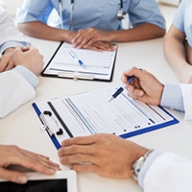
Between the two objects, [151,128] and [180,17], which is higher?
[180,17]

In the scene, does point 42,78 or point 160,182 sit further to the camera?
point 42,78

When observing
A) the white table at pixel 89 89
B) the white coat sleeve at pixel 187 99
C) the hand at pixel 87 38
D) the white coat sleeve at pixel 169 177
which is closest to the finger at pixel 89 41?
the hand at pixel 87 38

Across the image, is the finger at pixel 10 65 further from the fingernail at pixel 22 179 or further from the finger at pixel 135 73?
the fingernail at pixel 22 179

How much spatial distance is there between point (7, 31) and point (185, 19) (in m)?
0.76

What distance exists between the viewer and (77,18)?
4.65 feet

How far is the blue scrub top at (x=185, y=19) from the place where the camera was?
1.16 metres

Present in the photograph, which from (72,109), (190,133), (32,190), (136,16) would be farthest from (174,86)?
(136,16)

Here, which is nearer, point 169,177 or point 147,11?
point 169,177

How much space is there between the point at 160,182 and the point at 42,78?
579 mm

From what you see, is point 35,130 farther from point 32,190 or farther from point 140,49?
point 140,49

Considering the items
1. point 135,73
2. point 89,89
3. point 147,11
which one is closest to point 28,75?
point 89,89

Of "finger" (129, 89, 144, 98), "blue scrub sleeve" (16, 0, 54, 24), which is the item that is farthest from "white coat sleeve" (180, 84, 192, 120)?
"blue scrub sleeve" (16, 0, 54, 24)

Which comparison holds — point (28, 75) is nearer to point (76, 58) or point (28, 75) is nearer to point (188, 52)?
point (76, 58)

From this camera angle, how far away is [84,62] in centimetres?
108
